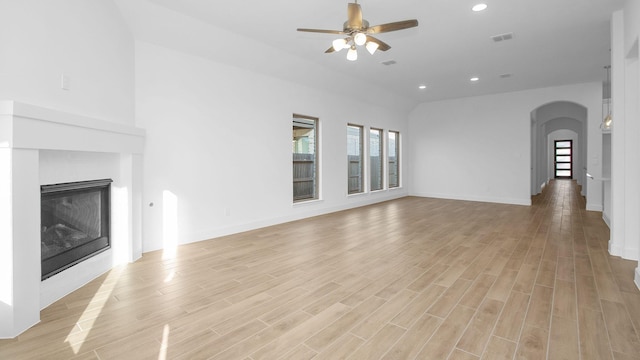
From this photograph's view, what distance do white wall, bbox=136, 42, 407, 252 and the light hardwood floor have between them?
56 centimetres

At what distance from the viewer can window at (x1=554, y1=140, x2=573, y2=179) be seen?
17969mm

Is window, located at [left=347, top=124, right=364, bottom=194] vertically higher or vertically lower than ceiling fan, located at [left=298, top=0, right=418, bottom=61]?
lower

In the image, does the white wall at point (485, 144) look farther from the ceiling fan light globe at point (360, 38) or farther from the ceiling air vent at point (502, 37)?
the ceiling fan light globe at point (360, 38)

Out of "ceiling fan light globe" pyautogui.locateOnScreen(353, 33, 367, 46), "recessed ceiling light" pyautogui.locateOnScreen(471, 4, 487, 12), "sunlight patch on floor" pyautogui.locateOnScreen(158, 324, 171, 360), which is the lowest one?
"sunlight patch on floor" pyautogui.locateOnScreen(158, 324, 171, 360)

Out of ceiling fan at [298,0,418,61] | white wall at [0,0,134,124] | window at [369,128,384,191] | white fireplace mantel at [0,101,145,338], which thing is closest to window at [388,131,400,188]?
window at [369,128,384,191]

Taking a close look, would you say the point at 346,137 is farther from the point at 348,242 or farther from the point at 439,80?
the point at 348,242

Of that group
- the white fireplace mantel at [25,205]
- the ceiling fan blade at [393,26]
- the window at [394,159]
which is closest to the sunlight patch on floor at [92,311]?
the white fireplace mantel at [25,205]

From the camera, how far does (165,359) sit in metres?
1.92

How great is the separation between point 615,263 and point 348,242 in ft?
10.7

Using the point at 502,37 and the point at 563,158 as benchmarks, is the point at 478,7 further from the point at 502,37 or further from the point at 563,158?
the point at 563,158

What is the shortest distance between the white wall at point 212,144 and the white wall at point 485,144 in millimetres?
4900

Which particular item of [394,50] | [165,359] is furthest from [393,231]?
[165,359]

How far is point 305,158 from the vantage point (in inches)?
277

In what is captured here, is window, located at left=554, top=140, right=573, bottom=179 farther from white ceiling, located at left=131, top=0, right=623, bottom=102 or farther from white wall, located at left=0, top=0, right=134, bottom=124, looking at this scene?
white wall, located at left=0, top=0, right=134, bottom=124
